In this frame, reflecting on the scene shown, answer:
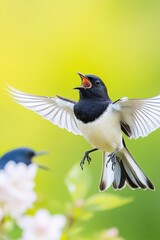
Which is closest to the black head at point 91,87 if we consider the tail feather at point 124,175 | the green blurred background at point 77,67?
the tail feather at point 124,175

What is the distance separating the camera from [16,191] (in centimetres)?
38

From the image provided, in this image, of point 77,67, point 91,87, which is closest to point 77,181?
point 91,87

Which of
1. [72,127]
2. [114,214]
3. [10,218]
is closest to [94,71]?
[114,214]

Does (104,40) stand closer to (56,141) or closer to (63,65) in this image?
(63,65)

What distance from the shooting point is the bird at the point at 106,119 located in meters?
0.92

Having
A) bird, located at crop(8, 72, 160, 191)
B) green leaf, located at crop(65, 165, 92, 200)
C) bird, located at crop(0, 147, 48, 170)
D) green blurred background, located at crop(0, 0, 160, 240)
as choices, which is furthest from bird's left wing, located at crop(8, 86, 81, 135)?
green blurred background, located at crop(0, 0, 160, 240)

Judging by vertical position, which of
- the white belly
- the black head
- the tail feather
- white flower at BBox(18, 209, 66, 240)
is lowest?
white flower at BBox(18, 209, 66, 240)

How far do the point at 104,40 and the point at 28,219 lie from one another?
2111 mm

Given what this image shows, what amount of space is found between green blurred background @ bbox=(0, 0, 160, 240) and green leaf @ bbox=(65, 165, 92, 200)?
155 centimetres

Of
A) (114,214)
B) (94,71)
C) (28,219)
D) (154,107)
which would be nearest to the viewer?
(28,219)

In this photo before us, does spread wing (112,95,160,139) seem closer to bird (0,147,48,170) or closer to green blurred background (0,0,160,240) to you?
bird (0,147,48,170)

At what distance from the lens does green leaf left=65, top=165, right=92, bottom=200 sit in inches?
16.8

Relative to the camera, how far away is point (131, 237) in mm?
2262

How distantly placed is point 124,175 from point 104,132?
96 mm
